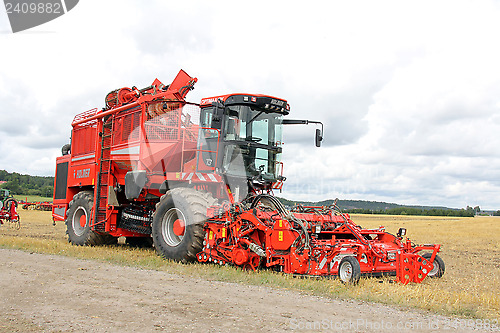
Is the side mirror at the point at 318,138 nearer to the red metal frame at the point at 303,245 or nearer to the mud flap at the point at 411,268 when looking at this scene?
the red metal frame at the point at 303,245

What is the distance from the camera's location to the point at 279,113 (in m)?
10.9

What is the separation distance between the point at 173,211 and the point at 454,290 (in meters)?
5.96

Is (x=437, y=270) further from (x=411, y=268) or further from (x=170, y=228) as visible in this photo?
(x=170, y=228)

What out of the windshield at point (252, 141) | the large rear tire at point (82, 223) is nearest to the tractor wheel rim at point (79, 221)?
the large rear tire at point (82, 223)

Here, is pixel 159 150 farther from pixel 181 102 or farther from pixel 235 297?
pixel 235 297

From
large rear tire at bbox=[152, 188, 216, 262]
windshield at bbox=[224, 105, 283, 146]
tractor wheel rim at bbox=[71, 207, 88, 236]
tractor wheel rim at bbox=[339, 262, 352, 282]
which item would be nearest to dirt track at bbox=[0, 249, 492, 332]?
tractor wheel rim at bbox=[339, 262, 352, 282]

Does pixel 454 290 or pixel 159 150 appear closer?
pixel 454 290

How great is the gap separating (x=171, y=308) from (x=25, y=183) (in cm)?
9137

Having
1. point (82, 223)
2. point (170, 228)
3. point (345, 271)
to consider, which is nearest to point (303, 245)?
point (345, 271)

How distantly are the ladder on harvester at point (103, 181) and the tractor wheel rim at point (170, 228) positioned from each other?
3.20 m

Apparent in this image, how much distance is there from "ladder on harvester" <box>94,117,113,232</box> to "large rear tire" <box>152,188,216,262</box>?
10.0 ft

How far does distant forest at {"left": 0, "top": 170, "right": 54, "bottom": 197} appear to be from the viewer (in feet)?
266

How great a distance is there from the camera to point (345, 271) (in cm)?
770

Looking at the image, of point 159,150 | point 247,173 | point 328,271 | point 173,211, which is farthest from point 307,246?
point 159,150
